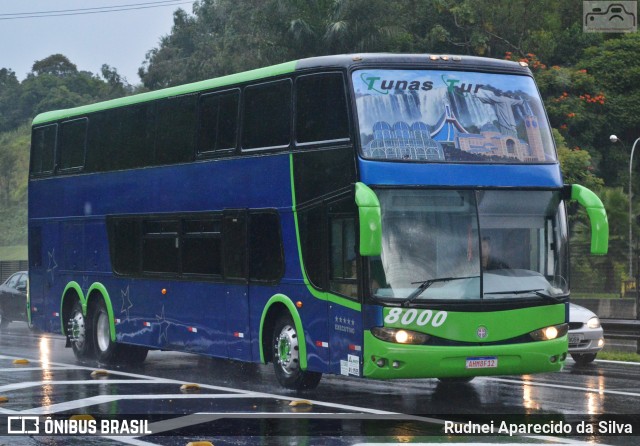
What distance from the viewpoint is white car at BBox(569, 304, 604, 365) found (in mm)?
20438

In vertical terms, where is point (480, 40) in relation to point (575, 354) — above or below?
above

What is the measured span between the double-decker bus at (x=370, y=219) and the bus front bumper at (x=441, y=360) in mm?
18

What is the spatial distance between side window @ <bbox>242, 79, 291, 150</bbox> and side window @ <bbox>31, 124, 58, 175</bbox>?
276 inches

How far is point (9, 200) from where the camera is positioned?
110 m

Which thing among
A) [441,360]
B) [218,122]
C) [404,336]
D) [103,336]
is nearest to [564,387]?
[441,360]

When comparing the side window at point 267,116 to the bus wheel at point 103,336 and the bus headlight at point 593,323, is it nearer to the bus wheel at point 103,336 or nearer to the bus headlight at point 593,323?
the bus wheel at point 103,336

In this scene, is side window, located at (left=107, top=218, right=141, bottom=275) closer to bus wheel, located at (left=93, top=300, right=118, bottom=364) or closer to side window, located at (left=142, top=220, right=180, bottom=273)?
side window, located at (left=142, top=220, right=180, bottom=273)

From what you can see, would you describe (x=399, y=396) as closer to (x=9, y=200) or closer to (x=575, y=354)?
(x=575, y=354)

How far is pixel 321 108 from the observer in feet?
52.1

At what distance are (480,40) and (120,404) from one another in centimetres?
4485

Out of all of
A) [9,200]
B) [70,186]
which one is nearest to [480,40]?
[70,186]

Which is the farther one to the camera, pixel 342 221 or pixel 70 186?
pixel 70 186

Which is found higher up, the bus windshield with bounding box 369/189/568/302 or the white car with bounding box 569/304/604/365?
the bus windshield with bounding box 369/189/568/302

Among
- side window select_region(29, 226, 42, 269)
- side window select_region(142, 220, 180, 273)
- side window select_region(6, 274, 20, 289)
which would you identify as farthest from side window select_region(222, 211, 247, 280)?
side window select_region(6, 274, 20, 289)
